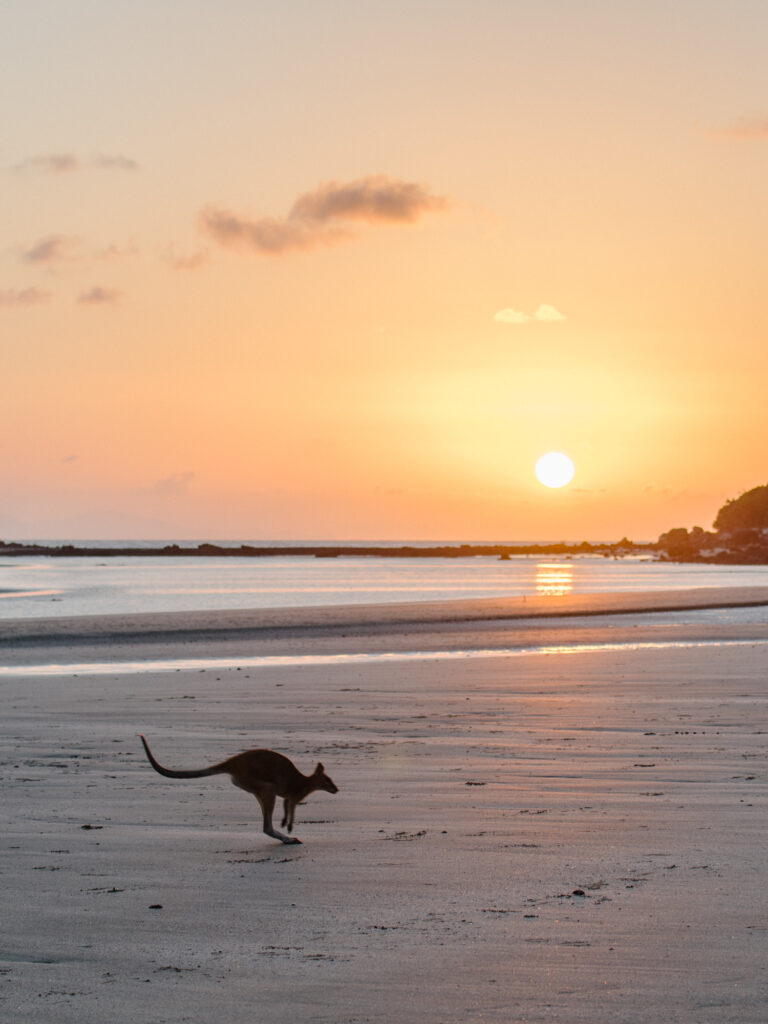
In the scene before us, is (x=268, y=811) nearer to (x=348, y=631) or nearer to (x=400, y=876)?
(x=400, y=876)

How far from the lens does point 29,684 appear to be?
763 inches

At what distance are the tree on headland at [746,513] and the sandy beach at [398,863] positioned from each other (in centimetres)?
15082

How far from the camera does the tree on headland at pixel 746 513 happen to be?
161000 mm

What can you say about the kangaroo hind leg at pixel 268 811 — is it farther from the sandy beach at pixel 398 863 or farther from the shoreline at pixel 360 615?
the shoreline at pixel 360 615

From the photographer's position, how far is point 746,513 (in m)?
164

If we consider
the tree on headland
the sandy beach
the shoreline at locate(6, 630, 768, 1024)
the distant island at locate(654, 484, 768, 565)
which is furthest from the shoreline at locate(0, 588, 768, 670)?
the tree on headland

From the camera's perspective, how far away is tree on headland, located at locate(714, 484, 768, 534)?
161 metres

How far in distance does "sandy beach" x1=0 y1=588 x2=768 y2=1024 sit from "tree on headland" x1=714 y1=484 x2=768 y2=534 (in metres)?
151

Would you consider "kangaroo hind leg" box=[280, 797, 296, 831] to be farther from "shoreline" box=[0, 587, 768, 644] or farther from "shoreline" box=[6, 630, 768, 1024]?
"shoreline" box=[0, 587, 768, 644]

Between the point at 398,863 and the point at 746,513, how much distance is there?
16582cm

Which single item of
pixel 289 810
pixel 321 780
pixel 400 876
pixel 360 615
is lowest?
pixel 360 615

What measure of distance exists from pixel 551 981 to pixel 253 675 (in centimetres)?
1584

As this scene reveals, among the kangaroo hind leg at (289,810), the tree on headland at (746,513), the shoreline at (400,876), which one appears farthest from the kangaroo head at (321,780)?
the tree on headland at (746,513)

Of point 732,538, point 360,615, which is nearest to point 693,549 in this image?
point 732,538
